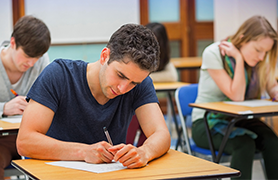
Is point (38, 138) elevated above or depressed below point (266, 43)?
below

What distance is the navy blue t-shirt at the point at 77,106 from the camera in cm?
136

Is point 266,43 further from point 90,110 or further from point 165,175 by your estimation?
point 165,175

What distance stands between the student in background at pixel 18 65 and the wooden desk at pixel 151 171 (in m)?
0.78

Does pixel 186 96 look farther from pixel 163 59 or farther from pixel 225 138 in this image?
pixel 163 59

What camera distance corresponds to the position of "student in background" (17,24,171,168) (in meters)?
1.19

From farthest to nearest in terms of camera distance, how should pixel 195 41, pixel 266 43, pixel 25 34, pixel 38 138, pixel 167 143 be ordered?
pixel 195 41 → pixel 266 43 → pixel 25 34 → pixel 167 143 → pixel 38 138

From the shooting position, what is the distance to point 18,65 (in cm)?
215

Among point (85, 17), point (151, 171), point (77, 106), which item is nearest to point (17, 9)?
point (85, 17)

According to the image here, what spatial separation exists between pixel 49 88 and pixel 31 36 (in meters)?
0.83

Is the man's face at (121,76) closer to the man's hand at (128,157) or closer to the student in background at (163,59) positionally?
the man's hand at (128,157)

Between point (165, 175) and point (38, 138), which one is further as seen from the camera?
point (38, 138)

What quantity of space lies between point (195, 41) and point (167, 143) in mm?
4981

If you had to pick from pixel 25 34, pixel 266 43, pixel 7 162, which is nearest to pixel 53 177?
pixel 7 162

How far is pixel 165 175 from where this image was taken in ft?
3.38
